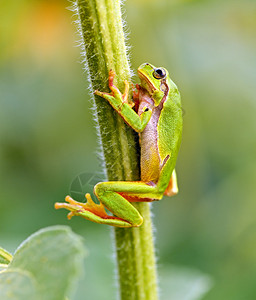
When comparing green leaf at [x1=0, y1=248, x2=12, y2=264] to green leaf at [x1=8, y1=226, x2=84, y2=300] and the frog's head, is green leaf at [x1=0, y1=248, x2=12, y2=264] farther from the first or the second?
the frog's head

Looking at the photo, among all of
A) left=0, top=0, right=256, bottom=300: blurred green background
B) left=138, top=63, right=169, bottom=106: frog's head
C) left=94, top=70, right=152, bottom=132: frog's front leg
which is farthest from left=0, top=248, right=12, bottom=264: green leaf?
left=0, top=0, right=256, bottom=300: blurred green background

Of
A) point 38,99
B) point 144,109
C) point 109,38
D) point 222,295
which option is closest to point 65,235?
point 109,38

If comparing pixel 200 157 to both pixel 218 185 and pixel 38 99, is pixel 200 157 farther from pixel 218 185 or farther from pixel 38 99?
pixel 38 99

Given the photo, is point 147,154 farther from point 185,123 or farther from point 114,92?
point 185,123

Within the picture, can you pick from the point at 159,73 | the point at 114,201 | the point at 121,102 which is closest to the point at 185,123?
the point at 159,73

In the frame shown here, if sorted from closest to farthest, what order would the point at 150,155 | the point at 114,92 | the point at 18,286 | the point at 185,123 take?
the point at 18,286 < the point at 114,92 < the point at 150,155 < the point at 185,123

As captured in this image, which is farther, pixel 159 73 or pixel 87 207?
pixel 159 73
